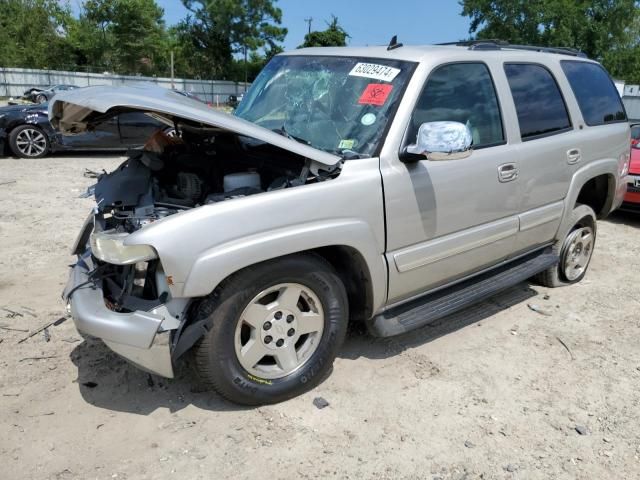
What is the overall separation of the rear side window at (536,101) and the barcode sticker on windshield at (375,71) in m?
1.00

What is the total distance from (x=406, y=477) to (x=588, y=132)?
328 centimetres

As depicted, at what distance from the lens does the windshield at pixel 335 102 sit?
3.17 meters

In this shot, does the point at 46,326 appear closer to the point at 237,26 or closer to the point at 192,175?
the point at 192,175

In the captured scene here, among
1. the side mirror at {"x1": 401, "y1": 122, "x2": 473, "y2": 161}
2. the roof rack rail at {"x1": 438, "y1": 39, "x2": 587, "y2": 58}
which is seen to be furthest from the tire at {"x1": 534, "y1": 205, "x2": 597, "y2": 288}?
the side mirror at {"x1": 401, "y1": 122, "x2": 473, "y2": 161}

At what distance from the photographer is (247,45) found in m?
54.5

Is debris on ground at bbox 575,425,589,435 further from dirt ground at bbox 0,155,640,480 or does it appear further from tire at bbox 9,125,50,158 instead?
tire at bbox 9,125,50,158

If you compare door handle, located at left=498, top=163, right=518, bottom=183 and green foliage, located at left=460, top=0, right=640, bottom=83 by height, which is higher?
green foliage, located at left=460, top=0, right=640, bottom=83

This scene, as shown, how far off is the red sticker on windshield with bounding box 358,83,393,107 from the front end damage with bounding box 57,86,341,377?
0.54 meters

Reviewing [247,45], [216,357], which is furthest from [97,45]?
[216,357]

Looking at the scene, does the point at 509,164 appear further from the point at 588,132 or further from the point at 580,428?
the point at 580,428

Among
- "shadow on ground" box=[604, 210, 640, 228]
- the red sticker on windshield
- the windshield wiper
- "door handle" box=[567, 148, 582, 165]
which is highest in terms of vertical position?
the red sticker on windshield

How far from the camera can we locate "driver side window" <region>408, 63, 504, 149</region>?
329 cm

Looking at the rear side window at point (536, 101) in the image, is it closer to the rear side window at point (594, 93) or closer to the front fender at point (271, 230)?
the rear side window at point (594, 93)

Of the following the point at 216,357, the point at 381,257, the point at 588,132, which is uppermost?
the point at 588,132
